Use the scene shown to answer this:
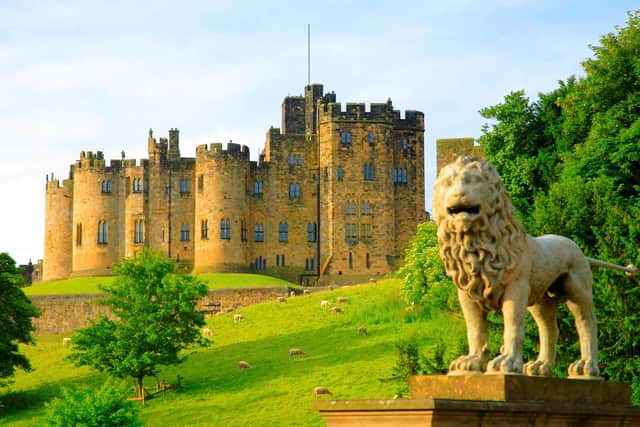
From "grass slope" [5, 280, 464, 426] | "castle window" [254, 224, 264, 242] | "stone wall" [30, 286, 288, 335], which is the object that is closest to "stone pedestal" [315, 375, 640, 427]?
"grass slope" [5, 280, 464, 426]

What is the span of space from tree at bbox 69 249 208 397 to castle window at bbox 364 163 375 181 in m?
37.6

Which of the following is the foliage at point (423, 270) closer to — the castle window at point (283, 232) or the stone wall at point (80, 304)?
the stone wall at point (80, 304)

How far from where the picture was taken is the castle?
297ft

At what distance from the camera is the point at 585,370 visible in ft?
43.7

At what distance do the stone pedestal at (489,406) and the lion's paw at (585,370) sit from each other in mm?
214

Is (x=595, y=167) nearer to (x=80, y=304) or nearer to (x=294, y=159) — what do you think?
(x=80, y=304)

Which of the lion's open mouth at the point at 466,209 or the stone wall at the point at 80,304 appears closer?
the lion's open mouth at the point at 466,209

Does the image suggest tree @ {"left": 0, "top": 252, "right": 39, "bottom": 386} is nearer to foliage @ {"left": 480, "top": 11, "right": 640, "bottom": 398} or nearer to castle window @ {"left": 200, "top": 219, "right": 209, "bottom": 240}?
foliage @ {"left": 480, "top": 11, "right": 640, "bottom": 398}

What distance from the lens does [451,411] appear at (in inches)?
435

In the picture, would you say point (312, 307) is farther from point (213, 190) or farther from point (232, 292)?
point (213, 190)

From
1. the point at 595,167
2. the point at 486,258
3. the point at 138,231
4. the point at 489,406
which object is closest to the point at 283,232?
the point at 138,231

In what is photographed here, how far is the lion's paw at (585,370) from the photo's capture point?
13273 millimetres

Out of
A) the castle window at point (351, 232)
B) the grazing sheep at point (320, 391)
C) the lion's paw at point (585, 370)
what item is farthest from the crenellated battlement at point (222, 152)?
the lion's paw at point (585, 370)

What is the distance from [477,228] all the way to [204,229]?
267 ft
